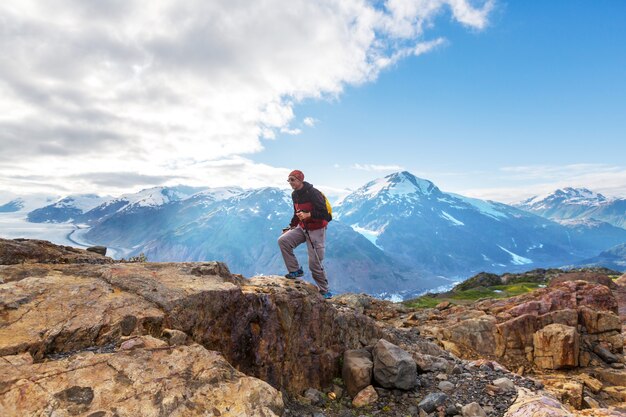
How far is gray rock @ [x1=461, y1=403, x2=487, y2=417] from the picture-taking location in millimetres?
9238

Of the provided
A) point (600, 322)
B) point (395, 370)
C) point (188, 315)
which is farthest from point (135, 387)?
point (600, 322)

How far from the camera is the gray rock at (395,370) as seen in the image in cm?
1057

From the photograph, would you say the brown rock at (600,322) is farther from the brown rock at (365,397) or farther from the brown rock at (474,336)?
the brown rock at (365,397)

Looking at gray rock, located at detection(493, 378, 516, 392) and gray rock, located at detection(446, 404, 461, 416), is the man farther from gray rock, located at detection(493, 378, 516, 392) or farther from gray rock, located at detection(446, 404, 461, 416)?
gray rock, located at detection(493, 378, 516, 392)

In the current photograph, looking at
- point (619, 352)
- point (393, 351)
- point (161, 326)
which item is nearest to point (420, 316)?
point (619, 352)

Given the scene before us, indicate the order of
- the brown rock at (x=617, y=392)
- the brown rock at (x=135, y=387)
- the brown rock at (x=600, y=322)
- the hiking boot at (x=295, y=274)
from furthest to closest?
the brown rock at (x=600, y=322)
the brown rock at (x=617, y=392)
the hiking boot at (x=295, y=274)
the brown rock at (x=135, y=387)

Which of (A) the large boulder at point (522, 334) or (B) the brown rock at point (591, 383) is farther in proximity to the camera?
(A) the large boulder at point (522, 334)

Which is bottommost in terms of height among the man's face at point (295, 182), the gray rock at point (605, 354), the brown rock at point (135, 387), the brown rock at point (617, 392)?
the brown rock at point (617, 392)

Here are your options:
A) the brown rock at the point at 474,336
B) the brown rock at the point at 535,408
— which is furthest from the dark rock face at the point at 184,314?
the brown rock at the point at 474,336

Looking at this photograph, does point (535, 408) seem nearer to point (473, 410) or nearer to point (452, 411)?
point (473, 410)

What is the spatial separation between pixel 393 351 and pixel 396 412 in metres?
1.99

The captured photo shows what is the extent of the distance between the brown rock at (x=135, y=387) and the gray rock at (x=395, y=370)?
5.64 m

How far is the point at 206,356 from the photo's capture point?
6.87m

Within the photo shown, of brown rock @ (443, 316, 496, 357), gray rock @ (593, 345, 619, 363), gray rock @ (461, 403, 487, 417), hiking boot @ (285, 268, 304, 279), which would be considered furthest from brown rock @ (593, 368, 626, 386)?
hiking boot @ (285, 268, 304, 279)
